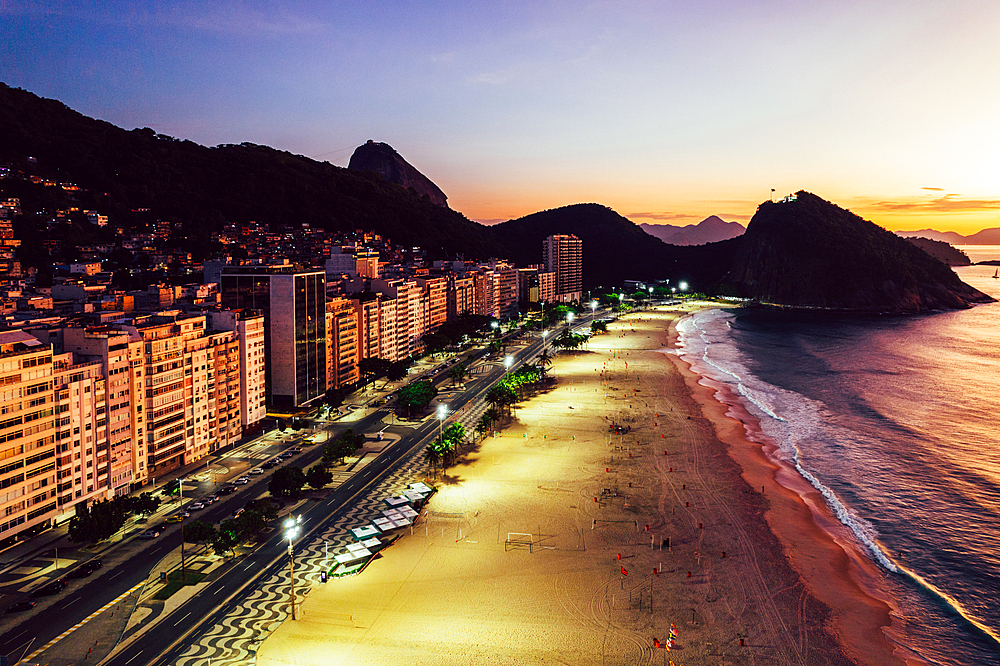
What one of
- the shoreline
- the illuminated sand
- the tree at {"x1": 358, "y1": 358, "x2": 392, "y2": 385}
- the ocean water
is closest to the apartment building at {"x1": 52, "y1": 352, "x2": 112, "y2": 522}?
the illuminated sand

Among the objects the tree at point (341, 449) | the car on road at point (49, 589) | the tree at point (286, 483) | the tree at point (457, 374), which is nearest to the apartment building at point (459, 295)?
the tree at point (457, 374)

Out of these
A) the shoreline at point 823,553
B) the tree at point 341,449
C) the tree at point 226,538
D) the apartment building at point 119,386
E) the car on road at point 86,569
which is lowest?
the shoreline at point 823,553

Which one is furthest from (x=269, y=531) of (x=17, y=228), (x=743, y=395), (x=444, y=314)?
(x=17, y=228)

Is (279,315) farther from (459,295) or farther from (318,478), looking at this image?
(459,295)

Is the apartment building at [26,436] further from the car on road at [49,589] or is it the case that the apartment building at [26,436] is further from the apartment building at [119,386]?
the car on road at [49,589]

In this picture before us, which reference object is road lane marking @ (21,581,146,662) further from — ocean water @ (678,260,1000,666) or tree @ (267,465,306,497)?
ocean water @ (678,260,1000,666)

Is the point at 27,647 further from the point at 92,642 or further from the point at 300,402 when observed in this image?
the point at 300,402

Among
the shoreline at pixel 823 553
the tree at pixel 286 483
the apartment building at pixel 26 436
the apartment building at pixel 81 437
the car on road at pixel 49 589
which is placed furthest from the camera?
the tree at pixel 286 483
